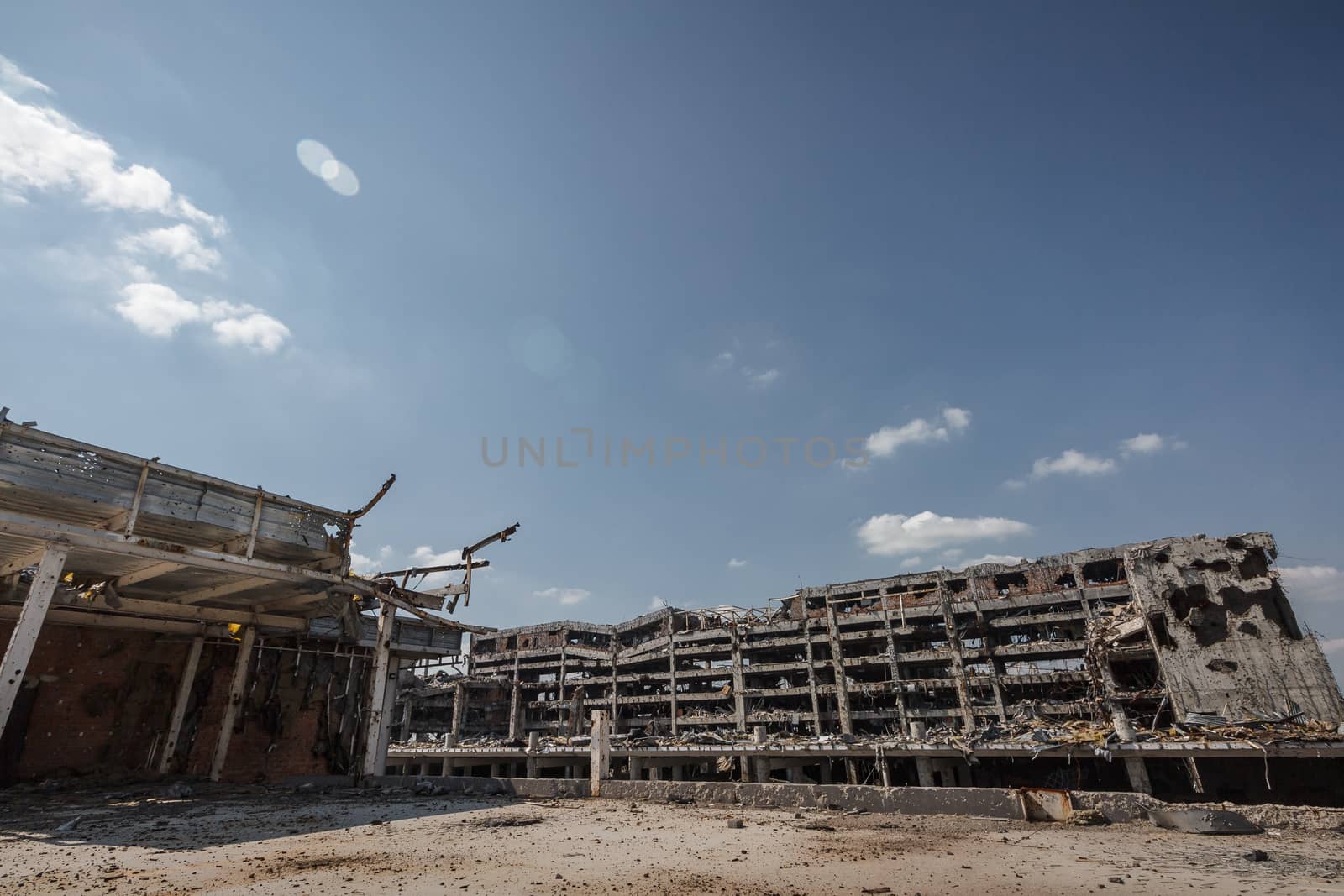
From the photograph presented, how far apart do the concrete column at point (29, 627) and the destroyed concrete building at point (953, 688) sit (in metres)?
15.3

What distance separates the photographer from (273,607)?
50.0ft

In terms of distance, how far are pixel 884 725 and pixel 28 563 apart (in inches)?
1962

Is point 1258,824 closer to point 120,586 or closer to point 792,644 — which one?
point 120,586

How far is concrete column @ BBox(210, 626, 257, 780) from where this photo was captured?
1420 cm

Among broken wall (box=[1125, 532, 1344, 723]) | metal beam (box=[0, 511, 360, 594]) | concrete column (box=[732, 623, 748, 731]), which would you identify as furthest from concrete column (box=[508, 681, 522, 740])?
metal beam (box=[0, 511, 360, 594])

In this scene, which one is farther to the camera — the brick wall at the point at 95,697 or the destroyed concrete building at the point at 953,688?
the destroyed concrete building at the point at 953,688

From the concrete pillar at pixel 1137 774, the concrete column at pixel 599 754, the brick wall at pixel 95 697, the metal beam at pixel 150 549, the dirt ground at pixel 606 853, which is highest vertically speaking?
the metal beam at pixel 150 549

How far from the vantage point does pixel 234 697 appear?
48.2 ft

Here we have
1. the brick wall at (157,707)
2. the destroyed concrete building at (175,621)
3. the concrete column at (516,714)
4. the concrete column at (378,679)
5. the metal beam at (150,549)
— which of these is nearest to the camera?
the metal beam at (150,549)

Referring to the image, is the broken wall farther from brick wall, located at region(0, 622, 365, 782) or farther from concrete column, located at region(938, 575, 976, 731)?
brick wall, located at region(0, 622, 365, 782)

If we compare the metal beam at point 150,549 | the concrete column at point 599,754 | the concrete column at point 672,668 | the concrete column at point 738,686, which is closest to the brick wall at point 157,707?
the metal beam at point 150,549

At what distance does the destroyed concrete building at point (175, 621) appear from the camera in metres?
10.2

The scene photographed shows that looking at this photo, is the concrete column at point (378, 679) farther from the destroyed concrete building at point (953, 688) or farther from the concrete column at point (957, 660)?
the concrete column at point (957, 660)

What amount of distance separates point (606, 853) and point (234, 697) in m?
12.4
